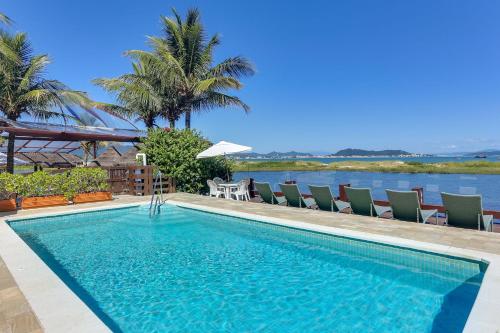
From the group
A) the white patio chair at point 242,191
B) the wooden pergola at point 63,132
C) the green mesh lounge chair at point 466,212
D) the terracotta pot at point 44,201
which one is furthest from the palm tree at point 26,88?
the green mesh lounge chair at point 466,212

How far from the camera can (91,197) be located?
10.5 m

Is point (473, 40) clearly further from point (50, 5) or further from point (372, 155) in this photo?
point (372, 155)

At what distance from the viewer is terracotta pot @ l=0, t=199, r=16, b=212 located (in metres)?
8.65

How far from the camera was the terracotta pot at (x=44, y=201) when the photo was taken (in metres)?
9.21

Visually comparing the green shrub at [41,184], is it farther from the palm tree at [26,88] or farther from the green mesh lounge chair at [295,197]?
the green mesh lounge chair at [295,197]

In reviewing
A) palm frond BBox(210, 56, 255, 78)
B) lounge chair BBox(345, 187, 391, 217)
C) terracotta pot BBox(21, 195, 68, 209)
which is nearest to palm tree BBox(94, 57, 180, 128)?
palm frond BBox(210, 56, 255, 78)

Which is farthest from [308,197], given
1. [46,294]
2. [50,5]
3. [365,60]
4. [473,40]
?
[365,60]

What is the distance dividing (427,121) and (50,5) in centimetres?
3672

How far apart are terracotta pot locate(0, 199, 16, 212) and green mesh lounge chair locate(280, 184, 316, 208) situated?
7479 millimetres

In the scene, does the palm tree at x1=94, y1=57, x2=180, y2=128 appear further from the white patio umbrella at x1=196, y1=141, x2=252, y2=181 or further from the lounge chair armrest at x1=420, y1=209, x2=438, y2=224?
the lounge chair armrest at x1=420, y1=209, x2=438, y2=224

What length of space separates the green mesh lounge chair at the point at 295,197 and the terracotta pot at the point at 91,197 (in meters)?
6.09

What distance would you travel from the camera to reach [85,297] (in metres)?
3.98

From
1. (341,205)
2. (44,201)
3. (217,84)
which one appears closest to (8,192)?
(44,201)

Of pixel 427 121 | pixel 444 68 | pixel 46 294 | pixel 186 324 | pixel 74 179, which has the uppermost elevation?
pixel 444 68
